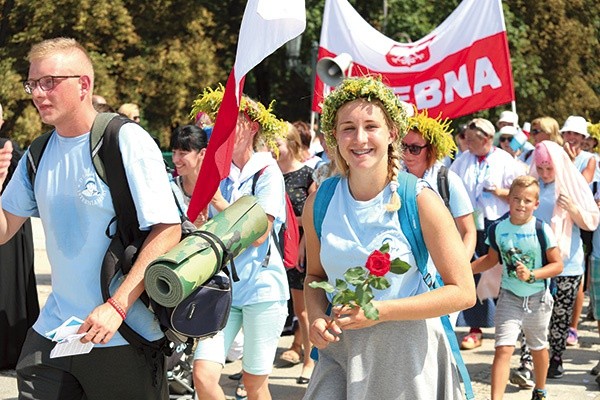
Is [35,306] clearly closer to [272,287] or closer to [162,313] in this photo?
[272,287]

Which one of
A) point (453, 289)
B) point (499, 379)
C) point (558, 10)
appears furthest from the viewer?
point (558, 10)

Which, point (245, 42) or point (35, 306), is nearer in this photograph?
point (245, 42)

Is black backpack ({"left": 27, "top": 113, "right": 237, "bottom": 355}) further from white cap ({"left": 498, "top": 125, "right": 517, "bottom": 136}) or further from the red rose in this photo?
white cap ({"left": 498, "top": 125, "right": 517, "bottom": 136})

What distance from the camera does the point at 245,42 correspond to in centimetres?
465

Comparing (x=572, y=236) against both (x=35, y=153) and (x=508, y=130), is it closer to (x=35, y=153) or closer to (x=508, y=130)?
(x=508, y=130)

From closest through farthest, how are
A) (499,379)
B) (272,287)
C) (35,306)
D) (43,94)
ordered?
1. (43,94)
2. (272,287)
3. (499,379)
4. (35,306)

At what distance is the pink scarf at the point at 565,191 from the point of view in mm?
8211

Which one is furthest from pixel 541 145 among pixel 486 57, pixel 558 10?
pixel 558 10

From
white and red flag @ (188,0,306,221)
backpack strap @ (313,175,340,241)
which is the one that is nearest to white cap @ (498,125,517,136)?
white and red flag @ (188,0,306,221)

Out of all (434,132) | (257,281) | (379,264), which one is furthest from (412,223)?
(434,132)

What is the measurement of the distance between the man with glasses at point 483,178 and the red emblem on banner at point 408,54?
0.82 m

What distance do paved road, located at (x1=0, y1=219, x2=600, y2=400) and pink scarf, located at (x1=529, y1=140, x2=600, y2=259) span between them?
101 centimetres

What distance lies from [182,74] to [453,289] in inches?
898

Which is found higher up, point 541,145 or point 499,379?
point 541,145
